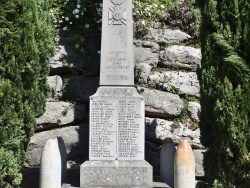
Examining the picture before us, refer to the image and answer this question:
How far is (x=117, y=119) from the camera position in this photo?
597 cm

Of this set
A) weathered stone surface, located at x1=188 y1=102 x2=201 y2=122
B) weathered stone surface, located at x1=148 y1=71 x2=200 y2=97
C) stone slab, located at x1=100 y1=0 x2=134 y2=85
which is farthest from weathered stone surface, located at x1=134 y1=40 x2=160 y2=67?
stone slab, located at x1=100 y1=0 x2=134 y2=85

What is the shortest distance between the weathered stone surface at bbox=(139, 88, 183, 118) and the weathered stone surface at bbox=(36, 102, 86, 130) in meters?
1.14

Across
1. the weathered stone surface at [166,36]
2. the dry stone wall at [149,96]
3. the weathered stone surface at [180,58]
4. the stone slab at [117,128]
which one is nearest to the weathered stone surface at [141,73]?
the dry stone wall at [149,96]

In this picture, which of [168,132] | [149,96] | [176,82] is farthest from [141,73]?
[168,132]

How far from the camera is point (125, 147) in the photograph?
5.96m

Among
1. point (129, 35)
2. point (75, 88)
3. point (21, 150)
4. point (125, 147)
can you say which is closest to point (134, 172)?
point (125, 147)

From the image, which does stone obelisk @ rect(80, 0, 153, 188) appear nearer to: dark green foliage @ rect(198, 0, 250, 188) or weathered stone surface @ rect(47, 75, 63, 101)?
dark green foliage @ rect(198, 0, 250, 188)

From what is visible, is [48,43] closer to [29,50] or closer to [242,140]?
[29,50]

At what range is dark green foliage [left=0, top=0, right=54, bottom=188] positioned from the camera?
5.14m

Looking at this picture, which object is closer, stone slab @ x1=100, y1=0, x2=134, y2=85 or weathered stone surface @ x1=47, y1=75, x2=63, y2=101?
stone slab @ x1=100, y1=0, x2=134, y2=85

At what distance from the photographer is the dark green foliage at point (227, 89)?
5.14m

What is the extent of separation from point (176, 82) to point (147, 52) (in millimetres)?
739

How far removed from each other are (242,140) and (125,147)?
158 centimetres

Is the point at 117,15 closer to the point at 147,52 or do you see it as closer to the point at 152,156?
the point at 147,52
